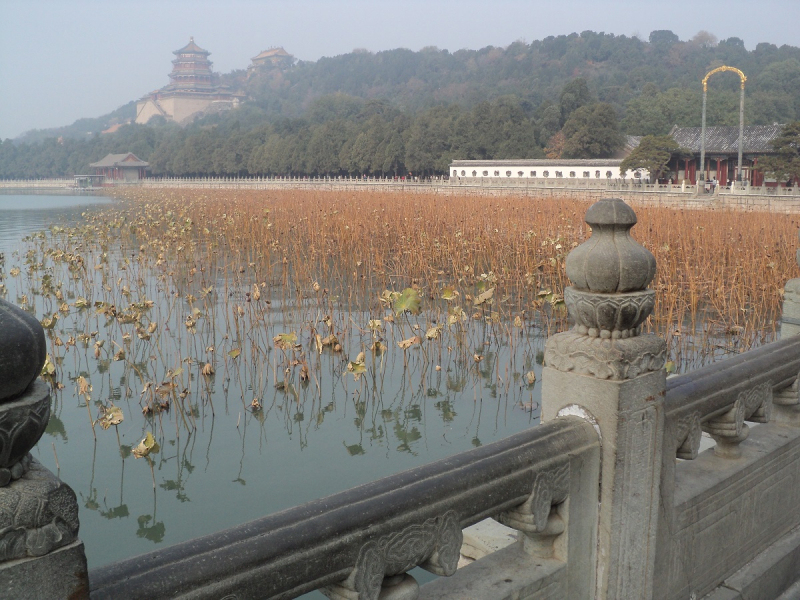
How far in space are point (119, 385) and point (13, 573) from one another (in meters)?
4.43

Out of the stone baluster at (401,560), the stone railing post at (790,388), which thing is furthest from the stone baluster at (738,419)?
the stone baluster at (401,560)

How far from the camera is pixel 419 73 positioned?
10444cm

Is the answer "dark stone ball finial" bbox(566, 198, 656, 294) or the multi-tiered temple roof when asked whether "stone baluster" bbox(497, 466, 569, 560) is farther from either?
the multi-tiered temple roof

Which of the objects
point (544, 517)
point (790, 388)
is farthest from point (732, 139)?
A: point (544, 517)

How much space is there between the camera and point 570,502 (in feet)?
5.31

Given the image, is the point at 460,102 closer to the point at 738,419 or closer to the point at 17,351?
the point at 738,419

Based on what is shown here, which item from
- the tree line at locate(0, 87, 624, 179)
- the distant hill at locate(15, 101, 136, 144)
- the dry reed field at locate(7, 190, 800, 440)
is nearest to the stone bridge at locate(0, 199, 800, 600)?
the dry reed field at locate(7, 190, 800, 440)

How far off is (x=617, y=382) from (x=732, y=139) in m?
30.9

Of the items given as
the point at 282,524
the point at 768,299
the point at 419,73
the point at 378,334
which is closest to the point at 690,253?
the point at 768,299

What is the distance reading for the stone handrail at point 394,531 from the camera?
1.02 metres

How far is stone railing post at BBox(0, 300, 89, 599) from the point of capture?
2.51ft

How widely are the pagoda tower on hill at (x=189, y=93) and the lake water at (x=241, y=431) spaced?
325 ft

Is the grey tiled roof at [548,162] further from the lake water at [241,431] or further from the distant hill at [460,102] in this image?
the lake water at [241,431]

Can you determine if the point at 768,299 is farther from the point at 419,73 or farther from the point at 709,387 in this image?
the point at 419,73
